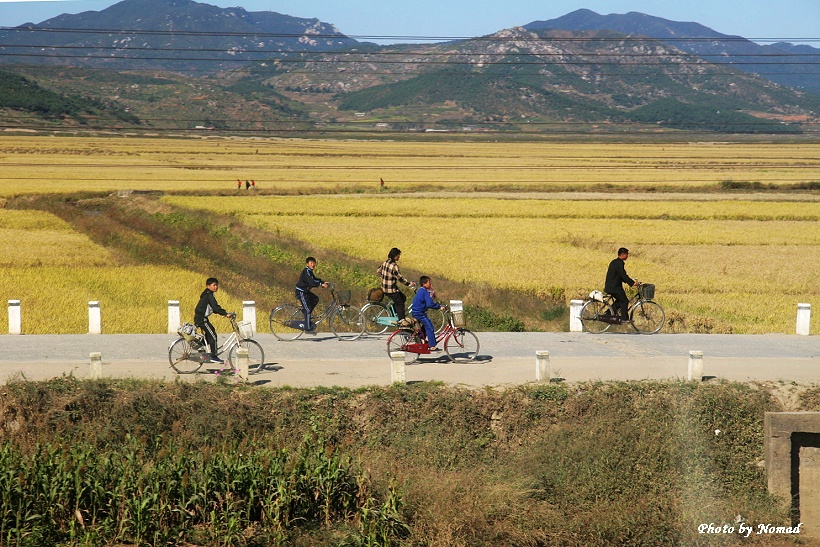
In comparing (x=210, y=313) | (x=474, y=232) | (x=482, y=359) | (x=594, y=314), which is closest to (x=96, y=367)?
(x=210, y=313)

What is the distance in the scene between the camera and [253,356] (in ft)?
56.0

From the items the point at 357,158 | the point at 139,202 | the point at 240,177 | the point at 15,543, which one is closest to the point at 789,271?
the point at 15,543

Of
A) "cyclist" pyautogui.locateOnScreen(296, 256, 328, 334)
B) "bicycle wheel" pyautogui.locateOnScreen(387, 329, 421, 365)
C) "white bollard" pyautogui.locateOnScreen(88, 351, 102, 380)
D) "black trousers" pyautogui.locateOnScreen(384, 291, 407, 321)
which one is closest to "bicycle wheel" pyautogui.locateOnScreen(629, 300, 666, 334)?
"black trousers" pyautogui.locateOnScreen(384, 291, 407, 321)

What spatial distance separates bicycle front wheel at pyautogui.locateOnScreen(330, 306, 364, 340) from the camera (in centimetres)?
1998

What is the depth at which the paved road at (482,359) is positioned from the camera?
55.0ft

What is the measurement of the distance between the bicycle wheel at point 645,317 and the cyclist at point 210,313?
9418 millimetres

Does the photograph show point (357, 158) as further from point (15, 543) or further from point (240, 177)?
point (15, 543)

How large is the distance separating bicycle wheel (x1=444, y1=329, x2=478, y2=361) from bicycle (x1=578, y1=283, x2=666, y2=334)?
3797 mm

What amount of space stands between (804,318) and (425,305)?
9.45m

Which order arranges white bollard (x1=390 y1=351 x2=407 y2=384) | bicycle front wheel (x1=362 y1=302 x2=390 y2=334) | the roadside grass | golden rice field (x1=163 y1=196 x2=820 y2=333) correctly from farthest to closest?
golden rice field (x1=163 y1=196 x2=820 y2=333) → bicycle front wheel (x1=362 y1=302 x2=390 y2=334) → white bollard (x1=390 y1=351 x2=407 y2=384) → the roadside grass

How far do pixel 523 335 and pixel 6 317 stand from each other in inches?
515

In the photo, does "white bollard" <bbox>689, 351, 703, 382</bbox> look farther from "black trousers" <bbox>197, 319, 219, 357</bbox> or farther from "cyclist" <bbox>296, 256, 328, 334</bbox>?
"black trousers" <bbox>197, 319, 219, 357</bbox>

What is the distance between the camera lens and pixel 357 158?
387 ft

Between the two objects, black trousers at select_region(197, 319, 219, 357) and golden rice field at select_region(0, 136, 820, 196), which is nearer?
black trousers at select_region(197, 319, 219, 357)
